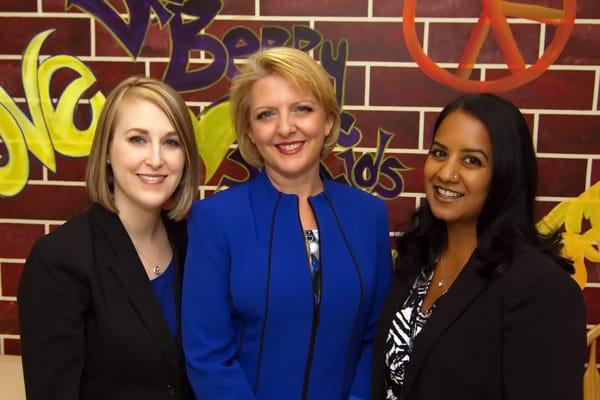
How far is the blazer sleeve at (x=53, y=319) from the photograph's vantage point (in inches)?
47.4

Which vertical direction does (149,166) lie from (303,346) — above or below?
above

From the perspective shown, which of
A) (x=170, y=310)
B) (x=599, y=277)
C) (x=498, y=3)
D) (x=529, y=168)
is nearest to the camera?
(x=529, y=168)

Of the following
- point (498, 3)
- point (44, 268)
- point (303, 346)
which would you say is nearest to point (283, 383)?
point (303, 346)

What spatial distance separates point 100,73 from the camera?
5.91ft

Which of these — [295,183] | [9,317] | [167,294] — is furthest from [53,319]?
[9,317]

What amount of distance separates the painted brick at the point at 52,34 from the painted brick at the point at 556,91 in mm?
1210

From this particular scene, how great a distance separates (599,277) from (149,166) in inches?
53.6

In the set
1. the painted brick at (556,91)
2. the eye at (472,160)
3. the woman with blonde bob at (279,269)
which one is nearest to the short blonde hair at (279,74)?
the woman with blonde bob at (279,269)

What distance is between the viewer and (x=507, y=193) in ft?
3.59

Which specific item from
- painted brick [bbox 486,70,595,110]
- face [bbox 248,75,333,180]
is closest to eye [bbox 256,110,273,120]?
face [bbox 248,75,333,180]

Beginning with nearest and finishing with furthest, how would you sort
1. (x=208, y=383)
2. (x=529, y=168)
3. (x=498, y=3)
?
(x=529, y=168)
(x=208, y=383)
(x=498, y=3)

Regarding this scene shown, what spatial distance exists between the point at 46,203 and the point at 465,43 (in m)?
1.37

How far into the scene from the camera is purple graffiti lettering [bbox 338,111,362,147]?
1758 mm

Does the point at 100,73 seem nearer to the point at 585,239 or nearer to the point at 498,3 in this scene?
the point at 498,3
